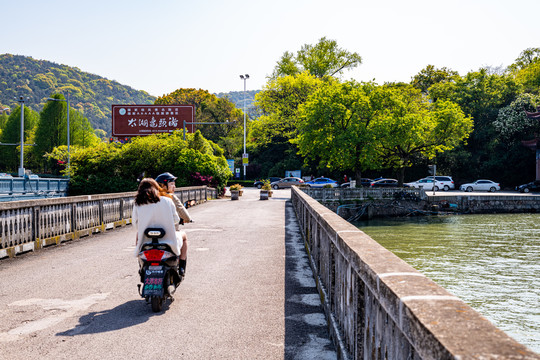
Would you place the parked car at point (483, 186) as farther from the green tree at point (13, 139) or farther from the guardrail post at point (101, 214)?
the green tree at point (13, 139)

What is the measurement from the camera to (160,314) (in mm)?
6027

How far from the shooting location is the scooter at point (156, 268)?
5.95m

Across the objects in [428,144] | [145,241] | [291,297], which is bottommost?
[291,297]

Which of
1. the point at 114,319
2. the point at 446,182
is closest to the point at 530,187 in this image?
the point at 446,182

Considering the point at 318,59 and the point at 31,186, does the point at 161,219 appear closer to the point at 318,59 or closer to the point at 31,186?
the point at 31,186

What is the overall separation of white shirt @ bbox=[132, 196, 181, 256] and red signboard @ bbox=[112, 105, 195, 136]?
154 feet

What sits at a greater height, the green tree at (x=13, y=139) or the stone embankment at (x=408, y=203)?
the green tree at (x=13, y=139)

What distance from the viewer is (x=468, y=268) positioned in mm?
18188

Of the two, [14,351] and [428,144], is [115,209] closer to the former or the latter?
[14,351]

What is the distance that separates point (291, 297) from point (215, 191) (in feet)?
103

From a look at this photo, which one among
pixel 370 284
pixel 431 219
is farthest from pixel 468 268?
pixel 431 219

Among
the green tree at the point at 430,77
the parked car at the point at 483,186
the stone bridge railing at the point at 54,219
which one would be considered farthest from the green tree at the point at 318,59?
the stone bridge railing at the point at 54,219

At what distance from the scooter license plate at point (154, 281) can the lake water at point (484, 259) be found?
828 cm

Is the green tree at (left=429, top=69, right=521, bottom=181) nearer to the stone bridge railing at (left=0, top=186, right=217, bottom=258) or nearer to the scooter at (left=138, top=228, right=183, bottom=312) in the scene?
the stone bridge railing at (left=0, top=186, right=217, bottom=258)
